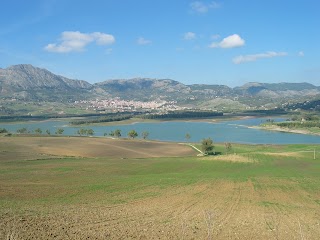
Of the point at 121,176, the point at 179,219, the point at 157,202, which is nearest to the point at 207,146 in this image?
the point at 121,176

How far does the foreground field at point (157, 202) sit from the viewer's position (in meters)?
19.9

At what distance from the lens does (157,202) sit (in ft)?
97.7

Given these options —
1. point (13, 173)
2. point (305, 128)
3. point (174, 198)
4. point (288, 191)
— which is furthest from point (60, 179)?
point (305, 128)

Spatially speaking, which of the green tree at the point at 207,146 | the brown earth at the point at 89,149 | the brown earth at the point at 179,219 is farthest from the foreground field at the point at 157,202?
the green tree at the point at 207,146

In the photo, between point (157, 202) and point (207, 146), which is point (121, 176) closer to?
point (157, 202)

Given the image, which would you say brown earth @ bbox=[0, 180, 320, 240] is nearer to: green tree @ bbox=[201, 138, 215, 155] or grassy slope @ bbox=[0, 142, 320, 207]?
grassy slope @ bbox=[0, 142, 320, 207]

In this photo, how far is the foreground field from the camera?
19922 millimetres

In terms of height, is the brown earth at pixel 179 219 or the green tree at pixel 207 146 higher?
the brown earth at pixel 179 219

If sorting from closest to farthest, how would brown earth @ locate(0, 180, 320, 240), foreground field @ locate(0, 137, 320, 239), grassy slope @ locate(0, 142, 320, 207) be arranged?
A: 1. brown earth @ locate(0, 180, 320, 240)
2. foreground field @ locate(0, 137, 320, 239)
3. grassy slope @ locate(0, 142, 320, 207)

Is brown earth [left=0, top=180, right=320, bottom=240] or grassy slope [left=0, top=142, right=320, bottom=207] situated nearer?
brown earth [left=0, top=180, right=320, bottom=240]

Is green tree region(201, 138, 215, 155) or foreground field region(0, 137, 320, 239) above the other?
foreground field region(0, 137, 320, 239)

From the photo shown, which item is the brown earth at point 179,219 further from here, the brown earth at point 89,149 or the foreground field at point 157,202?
the brown earth at point 89,149

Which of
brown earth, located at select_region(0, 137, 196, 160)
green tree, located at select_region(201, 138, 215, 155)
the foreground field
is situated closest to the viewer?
the foreground field

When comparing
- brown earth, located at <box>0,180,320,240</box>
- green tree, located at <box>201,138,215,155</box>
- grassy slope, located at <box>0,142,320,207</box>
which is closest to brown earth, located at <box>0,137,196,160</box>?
green tree, located at <box>201,138,215,155</box>
